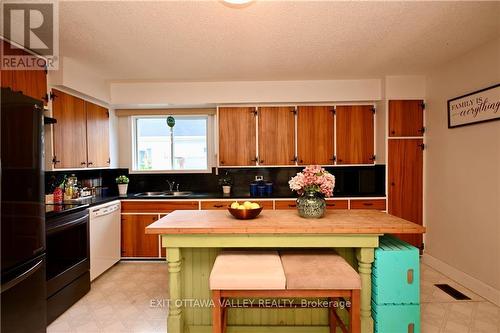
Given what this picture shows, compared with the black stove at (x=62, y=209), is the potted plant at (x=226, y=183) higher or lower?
higher

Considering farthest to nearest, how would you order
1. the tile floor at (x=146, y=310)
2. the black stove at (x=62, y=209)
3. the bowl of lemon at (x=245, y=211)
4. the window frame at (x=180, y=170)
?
the window frame at (x=180, y=170)
the black stove at (x=62, y=209)
the tile floor at (x=146, y=310)
the bowl of lemon at (x=245, y=211)

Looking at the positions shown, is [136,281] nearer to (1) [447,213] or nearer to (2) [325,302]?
(2) [325,302]

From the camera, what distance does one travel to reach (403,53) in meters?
2.83

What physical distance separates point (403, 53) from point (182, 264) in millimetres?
2988

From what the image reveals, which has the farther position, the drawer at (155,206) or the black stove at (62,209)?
the drawer at (155,206)

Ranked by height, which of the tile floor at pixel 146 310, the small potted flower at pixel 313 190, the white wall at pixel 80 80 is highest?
the white wall at pixel 80 80

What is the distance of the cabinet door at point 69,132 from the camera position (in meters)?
2.83

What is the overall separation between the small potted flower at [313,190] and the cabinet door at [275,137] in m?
1.80

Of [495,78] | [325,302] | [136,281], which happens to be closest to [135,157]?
[136,281]

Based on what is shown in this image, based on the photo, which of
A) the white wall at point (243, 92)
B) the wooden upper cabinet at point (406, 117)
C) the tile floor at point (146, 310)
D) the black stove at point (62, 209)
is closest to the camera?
the tile floor at point (146, 310)

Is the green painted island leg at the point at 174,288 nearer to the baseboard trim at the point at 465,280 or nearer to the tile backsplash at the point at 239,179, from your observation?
the tile backsplash at the point at 239,179

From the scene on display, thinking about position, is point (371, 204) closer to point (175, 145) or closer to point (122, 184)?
point (175, 145)

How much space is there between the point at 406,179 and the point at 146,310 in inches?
137

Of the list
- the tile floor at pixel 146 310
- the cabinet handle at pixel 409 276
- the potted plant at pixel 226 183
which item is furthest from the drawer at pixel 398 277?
the potted plant at pixel 226 183
